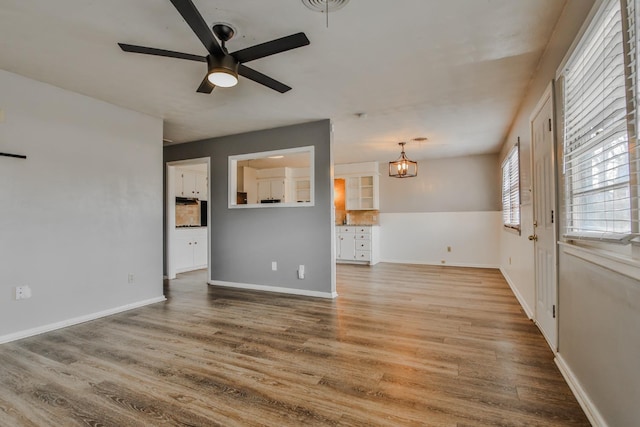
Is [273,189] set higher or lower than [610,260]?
higher

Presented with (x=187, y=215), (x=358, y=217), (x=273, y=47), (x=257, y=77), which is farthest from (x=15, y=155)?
(x=358, y=217)

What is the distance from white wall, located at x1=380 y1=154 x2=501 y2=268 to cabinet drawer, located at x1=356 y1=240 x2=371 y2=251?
642mm

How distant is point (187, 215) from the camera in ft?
22.5

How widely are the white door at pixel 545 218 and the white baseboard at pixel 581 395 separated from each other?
0.26 m

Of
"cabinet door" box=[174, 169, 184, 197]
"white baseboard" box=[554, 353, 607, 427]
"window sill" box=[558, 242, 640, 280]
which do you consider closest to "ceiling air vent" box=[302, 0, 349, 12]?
"window sill" box=[558, 242, 640, 280]

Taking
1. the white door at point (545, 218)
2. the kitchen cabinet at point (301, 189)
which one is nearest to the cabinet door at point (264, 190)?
the kitchen cabinet at point (301, 189)

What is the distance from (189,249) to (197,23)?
515cm

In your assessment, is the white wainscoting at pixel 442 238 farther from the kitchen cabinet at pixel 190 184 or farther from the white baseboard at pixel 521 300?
the kitchen cabinet at pixel 190 184

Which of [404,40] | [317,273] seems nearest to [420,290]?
[317,273]

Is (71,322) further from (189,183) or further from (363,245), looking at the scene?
(363,245)

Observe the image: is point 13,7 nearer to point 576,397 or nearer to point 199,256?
point 576,397

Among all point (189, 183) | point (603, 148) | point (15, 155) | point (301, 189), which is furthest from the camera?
point (301, 189)

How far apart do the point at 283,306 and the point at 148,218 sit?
79.3 inches

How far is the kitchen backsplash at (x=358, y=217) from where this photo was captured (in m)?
7.51
